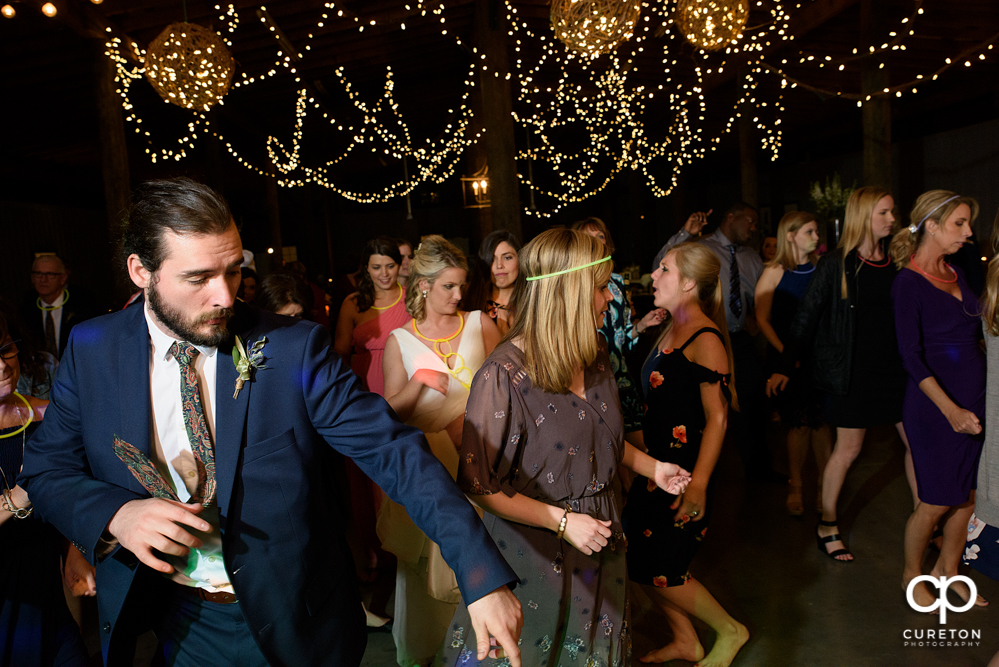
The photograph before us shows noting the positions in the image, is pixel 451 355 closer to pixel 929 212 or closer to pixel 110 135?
pixel 929 212

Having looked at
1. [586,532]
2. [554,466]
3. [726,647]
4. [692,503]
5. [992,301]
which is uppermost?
[992,301]

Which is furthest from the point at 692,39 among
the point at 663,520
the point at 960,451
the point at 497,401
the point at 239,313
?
the point at 239,313

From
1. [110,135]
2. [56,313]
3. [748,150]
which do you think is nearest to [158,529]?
[56,313]

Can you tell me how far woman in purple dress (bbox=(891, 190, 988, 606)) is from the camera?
9.03 feet

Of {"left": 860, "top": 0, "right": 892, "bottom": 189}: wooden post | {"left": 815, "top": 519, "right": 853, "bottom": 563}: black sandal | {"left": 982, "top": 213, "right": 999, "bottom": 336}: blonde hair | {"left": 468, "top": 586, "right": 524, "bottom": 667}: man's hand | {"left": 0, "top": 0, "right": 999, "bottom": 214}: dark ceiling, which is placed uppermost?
{"left": 0, "top": 0, "right": 999, "bottom": 214}: dark ceiling

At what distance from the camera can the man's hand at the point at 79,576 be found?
183 cm

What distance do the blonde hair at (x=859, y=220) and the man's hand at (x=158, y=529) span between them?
3.20m

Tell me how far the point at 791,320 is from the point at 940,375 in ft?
4.70

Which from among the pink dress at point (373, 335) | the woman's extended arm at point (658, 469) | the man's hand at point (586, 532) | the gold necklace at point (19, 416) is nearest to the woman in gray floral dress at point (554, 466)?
the man's hand at point (586, 532)

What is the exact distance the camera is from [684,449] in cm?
248

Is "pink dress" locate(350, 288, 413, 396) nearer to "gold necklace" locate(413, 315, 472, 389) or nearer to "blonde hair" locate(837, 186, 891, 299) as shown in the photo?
"gold necklace" locate(413, 315, 472, 389)

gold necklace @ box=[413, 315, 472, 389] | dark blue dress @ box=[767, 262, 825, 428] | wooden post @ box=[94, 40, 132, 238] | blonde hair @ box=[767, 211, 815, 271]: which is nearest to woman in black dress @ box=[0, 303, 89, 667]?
gold necklace @ box=[413, 315, 472, 389]

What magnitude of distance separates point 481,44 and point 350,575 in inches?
263

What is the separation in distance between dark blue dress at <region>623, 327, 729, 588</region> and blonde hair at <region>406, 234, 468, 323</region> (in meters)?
0.94
